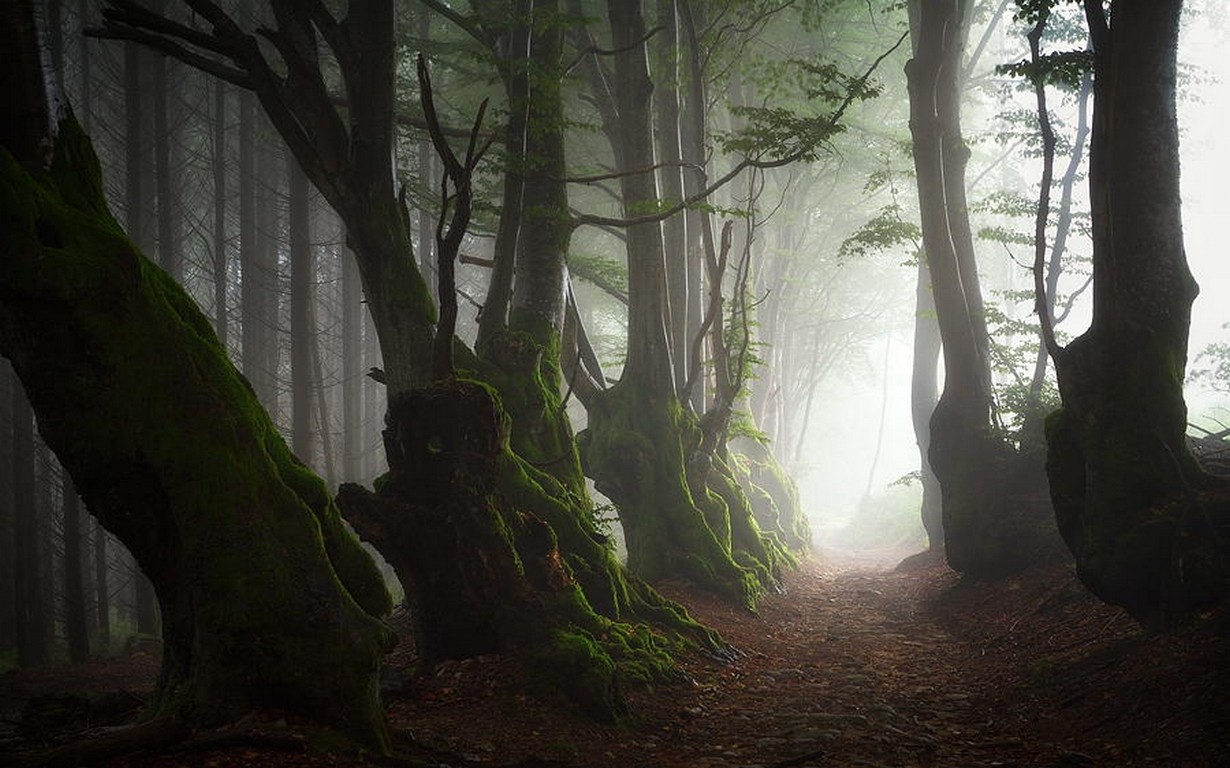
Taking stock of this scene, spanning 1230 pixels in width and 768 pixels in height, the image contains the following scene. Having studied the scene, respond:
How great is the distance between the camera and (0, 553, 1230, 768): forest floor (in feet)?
15.9

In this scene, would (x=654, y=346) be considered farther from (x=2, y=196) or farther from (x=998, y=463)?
(x=2, y=196)

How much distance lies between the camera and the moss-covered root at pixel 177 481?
410 centimetres

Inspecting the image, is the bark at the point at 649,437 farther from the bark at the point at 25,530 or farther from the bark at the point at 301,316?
the bark at the point at 25,530

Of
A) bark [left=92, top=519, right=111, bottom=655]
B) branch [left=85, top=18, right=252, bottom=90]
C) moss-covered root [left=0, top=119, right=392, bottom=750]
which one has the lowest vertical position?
bark [left=92, top=519, right=111, bottom=655]

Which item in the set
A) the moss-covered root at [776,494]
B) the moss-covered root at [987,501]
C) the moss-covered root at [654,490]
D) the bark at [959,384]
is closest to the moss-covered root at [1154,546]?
the moss-covered root at [987,501]

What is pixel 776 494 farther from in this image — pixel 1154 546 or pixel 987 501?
pixel 1154 546

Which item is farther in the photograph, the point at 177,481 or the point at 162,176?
the point at 162,176

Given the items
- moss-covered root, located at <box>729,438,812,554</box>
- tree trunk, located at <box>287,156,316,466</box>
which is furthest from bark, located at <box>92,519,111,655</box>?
moss-covered root, located at <box>729,438,812,554</box>

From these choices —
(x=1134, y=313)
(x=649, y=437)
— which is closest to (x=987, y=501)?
(x=649, y=437)

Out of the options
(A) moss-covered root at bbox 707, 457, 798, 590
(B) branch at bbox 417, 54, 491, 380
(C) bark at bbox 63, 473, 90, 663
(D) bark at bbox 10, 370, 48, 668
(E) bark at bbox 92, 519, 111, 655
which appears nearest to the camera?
(B) branch at bbox 417, 54, 491, 380

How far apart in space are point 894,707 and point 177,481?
559 centimetres

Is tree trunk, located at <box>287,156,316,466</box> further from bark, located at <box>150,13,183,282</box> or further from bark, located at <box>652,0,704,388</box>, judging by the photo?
bark, located at <box>652,0,704,388</box>

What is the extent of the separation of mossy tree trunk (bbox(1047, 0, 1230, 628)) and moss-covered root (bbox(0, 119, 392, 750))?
5730mm

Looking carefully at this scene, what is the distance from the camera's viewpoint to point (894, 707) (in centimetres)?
660
